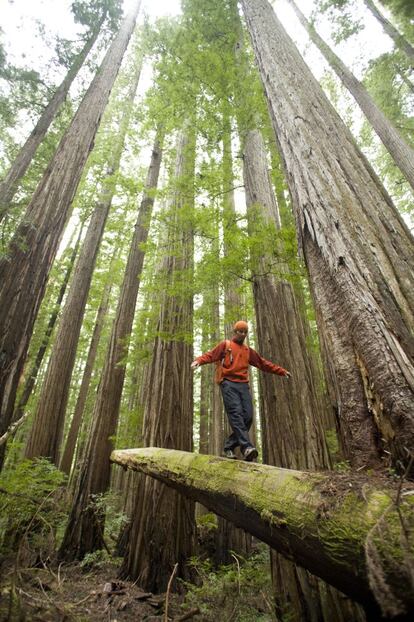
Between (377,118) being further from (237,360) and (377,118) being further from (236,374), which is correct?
(236,374)

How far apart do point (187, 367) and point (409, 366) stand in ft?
14.5

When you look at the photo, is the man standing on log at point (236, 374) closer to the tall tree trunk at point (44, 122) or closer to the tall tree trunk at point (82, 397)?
the tall tree trunk at point (44, 122)

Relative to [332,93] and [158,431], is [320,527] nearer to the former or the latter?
[158,431]

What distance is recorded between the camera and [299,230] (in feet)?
8.75

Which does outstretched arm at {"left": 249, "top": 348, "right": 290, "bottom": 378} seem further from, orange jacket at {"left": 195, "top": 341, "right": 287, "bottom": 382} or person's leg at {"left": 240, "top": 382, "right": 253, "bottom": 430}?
person's leg at {"left": 240, "top": 382, "right": 253, "bottom": 430}

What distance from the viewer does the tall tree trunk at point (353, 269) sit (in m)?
1.65

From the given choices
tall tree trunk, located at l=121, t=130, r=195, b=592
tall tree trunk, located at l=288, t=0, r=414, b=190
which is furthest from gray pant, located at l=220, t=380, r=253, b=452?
tall tree trunk, located at l=288, t=0, r=414, b=190

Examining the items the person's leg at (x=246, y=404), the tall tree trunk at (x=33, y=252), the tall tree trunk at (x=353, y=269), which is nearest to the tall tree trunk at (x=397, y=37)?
the tall tree trunk at (x=353, y=269)

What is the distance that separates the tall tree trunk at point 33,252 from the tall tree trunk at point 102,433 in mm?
1300

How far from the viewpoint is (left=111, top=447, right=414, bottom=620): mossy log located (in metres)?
0.98

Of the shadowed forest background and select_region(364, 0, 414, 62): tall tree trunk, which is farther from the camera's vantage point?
select_region(364, 0, 414, 62): tall tree trunk

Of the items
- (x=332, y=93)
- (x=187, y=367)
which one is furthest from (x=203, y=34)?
(x=332, y=93)

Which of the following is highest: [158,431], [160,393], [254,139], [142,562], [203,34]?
[203,34]

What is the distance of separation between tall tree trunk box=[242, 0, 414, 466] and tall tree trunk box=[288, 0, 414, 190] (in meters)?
8.81
